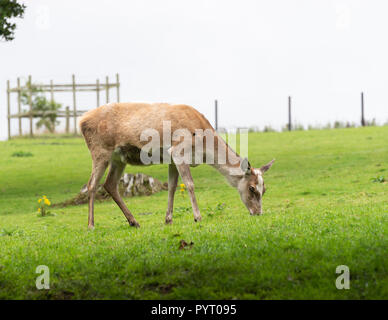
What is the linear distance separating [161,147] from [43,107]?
35114 mm

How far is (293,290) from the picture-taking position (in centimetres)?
624

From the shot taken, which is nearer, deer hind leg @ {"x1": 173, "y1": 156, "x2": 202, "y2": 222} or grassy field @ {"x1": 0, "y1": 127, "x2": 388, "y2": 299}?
grassy field @ {"x1": 0, "y1": 127, "x2": 388, "y2": 299}

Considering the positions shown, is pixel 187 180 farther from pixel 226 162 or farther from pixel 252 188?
pixel 252 188

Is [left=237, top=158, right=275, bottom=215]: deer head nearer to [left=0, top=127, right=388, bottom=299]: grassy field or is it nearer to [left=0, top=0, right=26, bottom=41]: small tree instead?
[left=0, top=127, right=388, bottom=299]: grassy field

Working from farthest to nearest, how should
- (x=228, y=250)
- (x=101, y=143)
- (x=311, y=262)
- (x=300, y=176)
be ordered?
(x=300, y=176) → (x=101, y=143) → (x=228, y=250) → (x=311, y=262)

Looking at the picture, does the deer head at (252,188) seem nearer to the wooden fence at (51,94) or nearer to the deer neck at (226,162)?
the deer neck at (226,162)

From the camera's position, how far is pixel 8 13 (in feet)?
60.0

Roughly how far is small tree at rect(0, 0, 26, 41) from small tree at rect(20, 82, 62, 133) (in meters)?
25.0

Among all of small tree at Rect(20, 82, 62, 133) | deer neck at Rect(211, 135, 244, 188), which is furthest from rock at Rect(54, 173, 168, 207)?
small tree at Rect(20, 82, 62, 133)

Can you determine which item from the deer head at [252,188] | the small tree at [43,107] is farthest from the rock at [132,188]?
the small tree at [43,107]

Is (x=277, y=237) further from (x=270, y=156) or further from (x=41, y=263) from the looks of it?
(x=270, y=156)

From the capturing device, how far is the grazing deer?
35.5 feet
